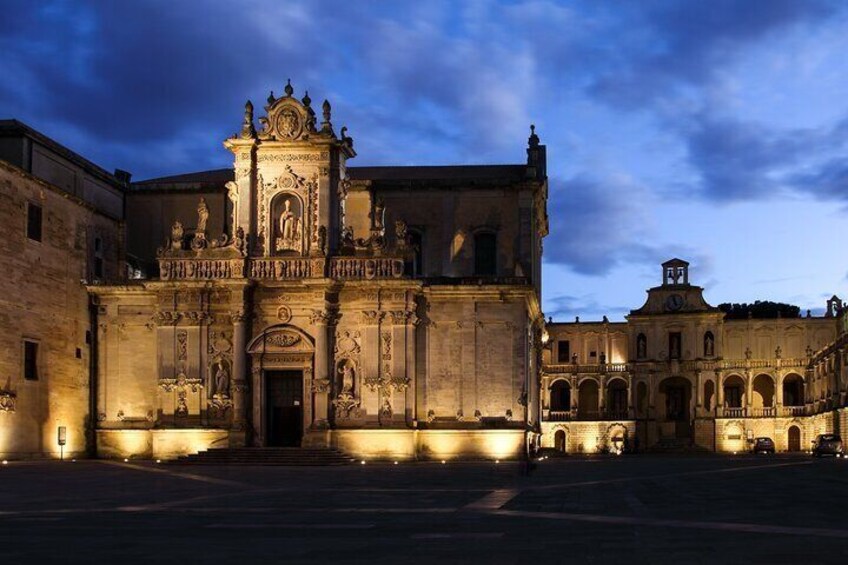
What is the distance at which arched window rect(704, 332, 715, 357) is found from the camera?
362 feet

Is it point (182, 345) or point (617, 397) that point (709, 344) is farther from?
point (182, 345)

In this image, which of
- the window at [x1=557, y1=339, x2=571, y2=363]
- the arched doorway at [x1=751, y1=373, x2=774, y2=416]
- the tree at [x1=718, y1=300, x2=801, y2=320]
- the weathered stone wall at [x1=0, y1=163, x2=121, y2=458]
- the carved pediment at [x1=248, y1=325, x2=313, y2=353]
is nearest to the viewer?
the weathered stone wall at [x1=0, y1=163, x2=121, y2=458]

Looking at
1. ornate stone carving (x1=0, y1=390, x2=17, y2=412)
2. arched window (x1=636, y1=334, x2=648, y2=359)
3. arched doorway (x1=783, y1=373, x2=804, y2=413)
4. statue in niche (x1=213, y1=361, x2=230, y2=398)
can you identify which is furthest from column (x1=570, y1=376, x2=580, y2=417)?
ornate stone carving (x1=0, y1=390, x2=17, y2=412)

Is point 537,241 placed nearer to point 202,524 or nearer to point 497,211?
point 497,211

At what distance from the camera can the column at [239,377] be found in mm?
57812

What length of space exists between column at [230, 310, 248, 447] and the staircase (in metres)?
1.51

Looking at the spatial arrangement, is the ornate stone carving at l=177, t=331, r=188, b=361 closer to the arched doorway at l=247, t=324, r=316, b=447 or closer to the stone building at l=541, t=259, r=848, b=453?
the arched doorway at l=247, t=324, r=316, b=447

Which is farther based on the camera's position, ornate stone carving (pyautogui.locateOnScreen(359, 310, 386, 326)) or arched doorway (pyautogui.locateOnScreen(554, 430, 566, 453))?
arched doorway (pyautogui.locateOnScreen(554, 430, 566, 453))

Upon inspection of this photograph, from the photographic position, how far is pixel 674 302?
368 feet

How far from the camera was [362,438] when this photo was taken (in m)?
57.8

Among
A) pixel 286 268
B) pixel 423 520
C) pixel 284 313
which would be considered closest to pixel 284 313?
pixel 284 313

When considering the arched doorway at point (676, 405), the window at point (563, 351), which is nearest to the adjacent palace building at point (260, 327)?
the arched doorway at point (676, 405)

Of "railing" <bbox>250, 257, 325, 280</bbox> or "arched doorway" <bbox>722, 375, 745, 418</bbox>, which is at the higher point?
"railing" <bbox>250, 257, 325, 280</bbox>

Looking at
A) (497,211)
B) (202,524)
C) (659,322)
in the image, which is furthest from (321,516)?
(659,322)
